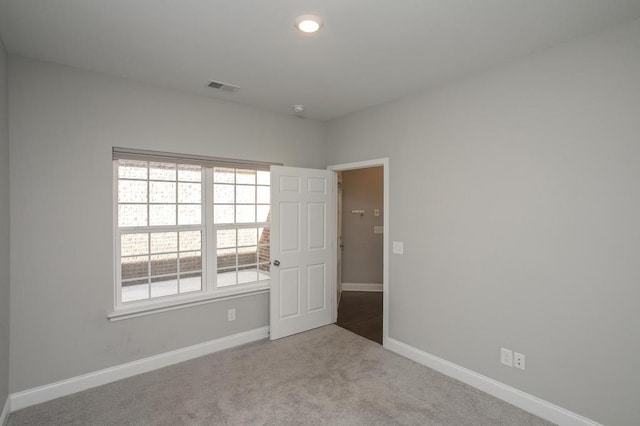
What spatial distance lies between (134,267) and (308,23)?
260 cm

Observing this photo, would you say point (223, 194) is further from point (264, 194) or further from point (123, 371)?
point (123, 371)

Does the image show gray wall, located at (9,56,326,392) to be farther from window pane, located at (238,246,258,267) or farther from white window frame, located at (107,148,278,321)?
window pane, located at (238,246,258,267)

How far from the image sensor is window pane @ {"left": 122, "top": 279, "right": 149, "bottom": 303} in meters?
3.11

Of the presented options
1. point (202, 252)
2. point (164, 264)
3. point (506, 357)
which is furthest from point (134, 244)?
point (506, 357)

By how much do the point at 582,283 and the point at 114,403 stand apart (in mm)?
3488

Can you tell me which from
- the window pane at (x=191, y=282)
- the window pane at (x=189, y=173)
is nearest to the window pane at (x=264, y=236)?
the window pane at (x=191, y=282)

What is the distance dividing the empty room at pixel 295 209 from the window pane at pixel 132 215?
0.06 ft

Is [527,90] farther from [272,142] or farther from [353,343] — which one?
[353,343]

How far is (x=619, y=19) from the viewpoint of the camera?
198 centimetres

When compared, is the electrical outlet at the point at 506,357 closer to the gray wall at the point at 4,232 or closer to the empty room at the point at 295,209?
the empty room at the point at 295,209

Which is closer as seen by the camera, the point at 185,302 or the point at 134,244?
the point at 134,244

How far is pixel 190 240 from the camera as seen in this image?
134 inches

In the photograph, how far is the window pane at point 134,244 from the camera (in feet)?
9.89

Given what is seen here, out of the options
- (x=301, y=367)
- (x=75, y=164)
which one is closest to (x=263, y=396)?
(x=301, y=367)
